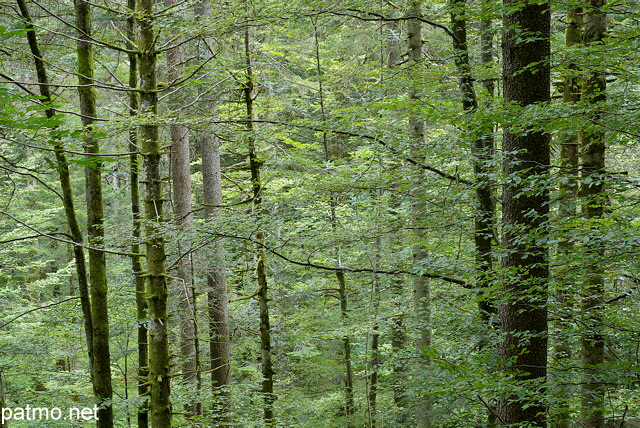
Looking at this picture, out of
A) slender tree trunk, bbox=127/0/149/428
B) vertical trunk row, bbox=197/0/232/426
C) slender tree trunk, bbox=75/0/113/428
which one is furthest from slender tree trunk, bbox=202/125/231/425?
slender tree trunk, bbox=75/0/113/428

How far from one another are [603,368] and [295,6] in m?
4.60

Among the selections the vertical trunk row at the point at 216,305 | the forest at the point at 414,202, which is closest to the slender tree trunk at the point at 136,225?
the forest at the point at 414,202

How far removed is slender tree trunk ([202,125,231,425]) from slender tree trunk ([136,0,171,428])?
2.14m

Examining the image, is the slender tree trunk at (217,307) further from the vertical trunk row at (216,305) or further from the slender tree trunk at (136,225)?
the slender tree trunk at (136,225)

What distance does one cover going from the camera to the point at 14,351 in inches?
379

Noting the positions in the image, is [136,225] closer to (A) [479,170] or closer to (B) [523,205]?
(A) [479,170]

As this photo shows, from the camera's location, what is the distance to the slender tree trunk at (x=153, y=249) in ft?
17.4

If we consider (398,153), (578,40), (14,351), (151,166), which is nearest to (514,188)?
(398,153)

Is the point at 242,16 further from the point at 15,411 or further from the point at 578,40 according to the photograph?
the point at 15,411

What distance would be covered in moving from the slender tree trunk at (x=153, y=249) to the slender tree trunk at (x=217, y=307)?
2139mm

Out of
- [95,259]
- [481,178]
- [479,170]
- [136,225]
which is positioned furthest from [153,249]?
[479,170]

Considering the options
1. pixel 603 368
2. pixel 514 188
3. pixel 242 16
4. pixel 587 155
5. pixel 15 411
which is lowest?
pixel 15 411

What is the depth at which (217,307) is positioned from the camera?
8.66 metres

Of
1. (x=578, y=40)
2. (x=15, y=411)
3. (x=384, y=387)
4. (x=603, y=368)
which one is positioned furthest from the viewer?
(x=384, y=387)
